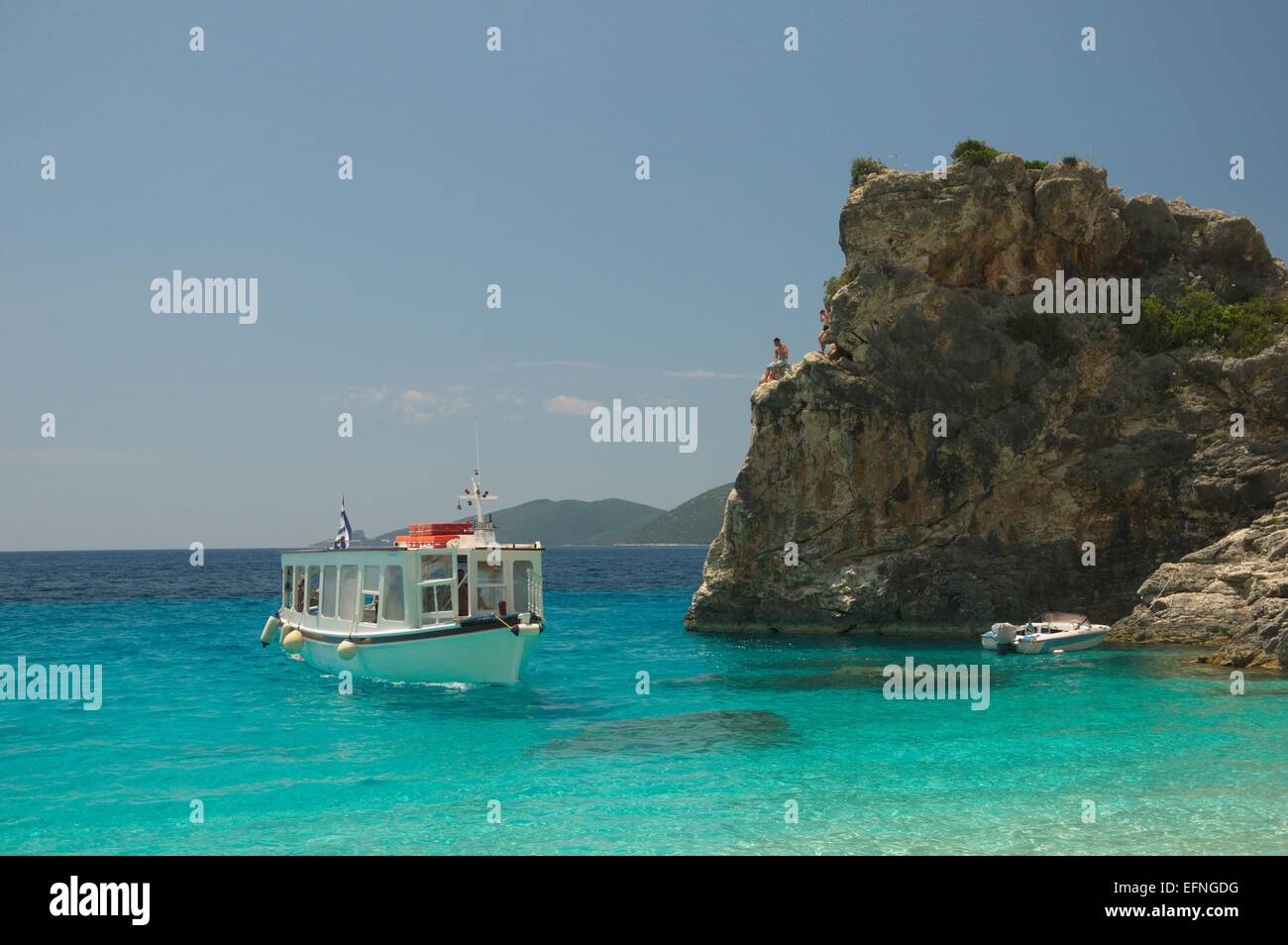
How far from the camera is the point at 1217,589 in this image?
1299 inches

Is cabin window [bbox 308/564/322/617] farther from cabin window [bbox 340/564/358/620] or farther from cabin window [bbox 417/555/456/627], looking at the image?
cabin window [bbox 417/555/456/627]

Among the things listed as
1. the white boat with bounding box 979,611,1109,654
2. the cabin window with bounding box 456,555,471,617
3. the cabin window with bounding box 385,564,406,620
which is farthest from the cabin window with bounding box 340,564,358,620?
the white boat with bounding box 979,611,1109,654

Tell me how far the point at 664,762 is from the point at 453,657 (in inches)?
360

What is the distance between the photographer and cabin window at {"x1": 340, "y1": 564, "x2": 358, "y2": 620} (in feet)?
90.7

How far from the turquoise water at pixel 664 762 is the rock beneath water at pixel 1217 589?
8.53ft

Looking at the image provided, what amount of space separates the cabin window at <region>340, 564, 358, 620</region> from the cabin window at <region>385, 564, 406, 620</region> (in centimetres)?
191

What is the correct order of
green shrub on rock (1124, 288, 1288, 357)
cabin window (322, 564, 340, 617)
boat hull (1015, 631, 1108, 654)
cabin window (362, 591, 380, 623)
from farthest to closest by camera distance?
green shrub on rock (1124, 288, 1288, 357)
boat hull (1015, 631, 1108, 654)
cabin window (322, 564, 340, 617)
cabin window (362, 591, 380, 623)

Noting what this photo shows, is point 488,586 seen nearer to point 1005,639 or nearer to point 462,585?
point 462,585

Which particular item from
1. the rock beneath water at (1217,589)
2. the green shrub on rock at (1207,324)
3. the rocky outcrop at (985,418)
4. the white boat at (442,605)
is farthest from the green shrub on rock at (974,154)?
the white boat at (442,605)

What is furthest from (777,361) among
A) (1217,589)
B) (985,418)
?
(1217,589)

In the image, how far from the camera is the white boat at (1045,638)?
33.1 m
